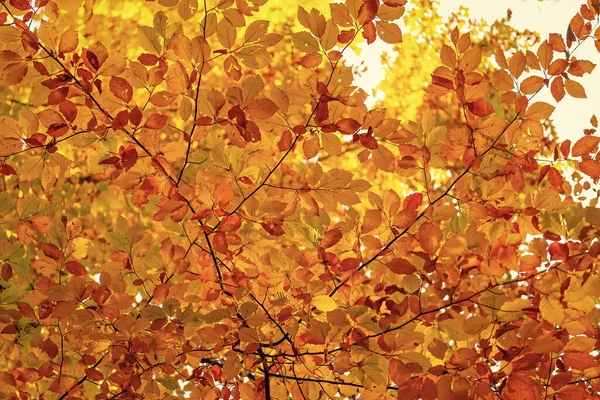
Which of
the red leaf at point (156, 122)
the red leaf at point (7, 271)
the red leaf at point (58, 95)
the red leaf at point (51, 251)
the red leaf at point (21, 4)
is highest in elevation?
the red leaf at point (21, 4)

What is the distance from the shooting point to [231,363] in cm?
177

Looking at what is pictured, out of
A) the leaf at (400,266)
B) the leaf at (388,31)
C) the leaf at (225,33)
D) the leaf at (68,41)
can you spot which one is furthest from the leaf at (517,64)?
the leaf at (68,41)

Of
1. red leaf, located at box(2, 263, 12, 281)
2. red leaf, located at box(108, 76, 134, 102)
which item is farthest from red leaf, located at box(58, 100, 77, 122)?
red leaf, located at box(2, 263, 12, 281)

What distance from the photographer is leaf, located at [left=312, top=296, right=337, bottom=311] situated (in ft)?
5.67

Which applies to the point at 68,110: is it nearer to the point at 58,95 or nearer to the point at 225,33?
the point at 58,95

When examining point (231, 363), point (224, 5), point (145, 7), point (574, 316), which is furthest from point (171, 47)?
point (145, 7)

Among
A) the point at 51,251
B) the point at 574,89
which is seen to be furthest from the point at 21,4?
the point at 574,89

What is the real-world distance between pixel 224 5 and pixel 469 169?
1008 millimetres

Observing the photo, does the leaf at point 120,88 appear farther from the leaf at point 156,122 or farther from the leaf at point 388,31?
the leaf at point 388,31

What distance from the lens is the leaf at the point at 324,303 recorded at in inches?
68.0

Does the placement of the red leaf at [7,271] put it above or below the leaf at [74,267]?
above

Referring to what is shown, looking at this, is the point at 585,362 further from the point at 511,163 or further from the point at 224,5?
the point at 224,5

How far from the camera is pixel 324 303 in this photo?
1.74m

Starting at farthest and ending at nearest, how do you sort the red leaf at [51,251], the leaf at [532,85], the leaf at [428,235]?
the red leaf at [51,251] → the leaf at [532,85] → the leaf at [428,235]
